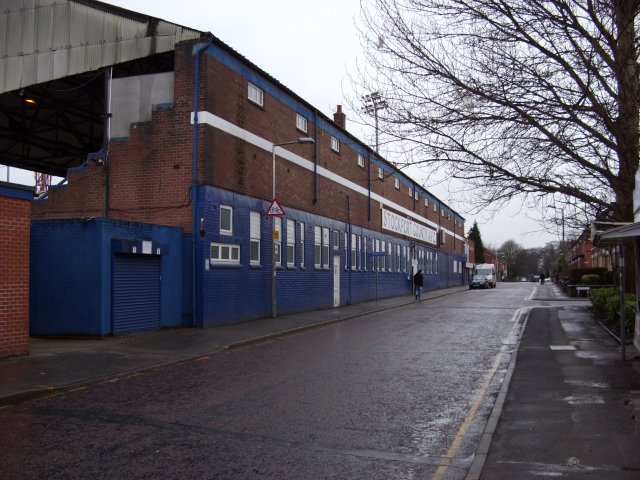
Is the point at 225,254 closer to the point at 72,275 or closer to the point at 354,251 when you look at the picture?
the point at 72,275

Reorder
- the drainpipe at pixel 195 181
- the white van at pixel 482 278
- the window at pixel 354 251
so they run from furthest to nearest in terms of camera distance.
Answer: the white van at pixel 482 278 < the window at pixel 354 251 < the drainpipe at pixel 195 181

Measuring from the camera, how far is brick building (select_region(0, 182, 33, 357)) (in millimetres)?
11312

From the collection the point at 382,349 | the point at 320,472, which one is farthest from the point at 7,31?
the point at 320,472

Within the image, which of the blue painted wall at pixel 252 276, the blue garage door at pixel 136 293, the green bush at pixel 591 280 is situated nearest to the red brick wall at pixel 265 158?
the blue painted wall at pixel 252 276

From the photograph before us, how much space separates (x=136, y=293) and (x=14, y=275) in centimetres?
454

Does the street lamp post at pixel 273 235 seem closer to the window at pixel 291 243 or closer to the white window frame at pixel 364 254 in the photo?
the window at pixel 291 243

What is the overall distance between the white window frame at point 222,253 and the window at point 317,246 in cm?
726

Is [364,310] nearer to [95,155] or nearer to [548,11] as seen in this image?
[95,155]

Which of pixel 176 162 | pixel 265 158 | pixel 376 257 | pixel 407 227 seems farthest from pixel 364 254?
pixel 176 162

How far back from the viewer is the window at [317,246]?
1036 inches

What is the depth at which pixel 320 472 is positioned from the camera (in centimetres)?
535

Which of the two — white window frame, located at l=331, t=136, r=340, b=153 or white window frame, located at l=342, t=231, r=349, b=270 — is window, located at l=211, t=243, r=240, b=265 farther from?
white window frame, located at l=342, t=231, r=349, b=270

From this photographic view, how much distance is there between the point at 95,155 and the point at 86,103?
16.2 ft

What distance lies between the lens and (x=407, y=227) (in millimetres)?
44406
